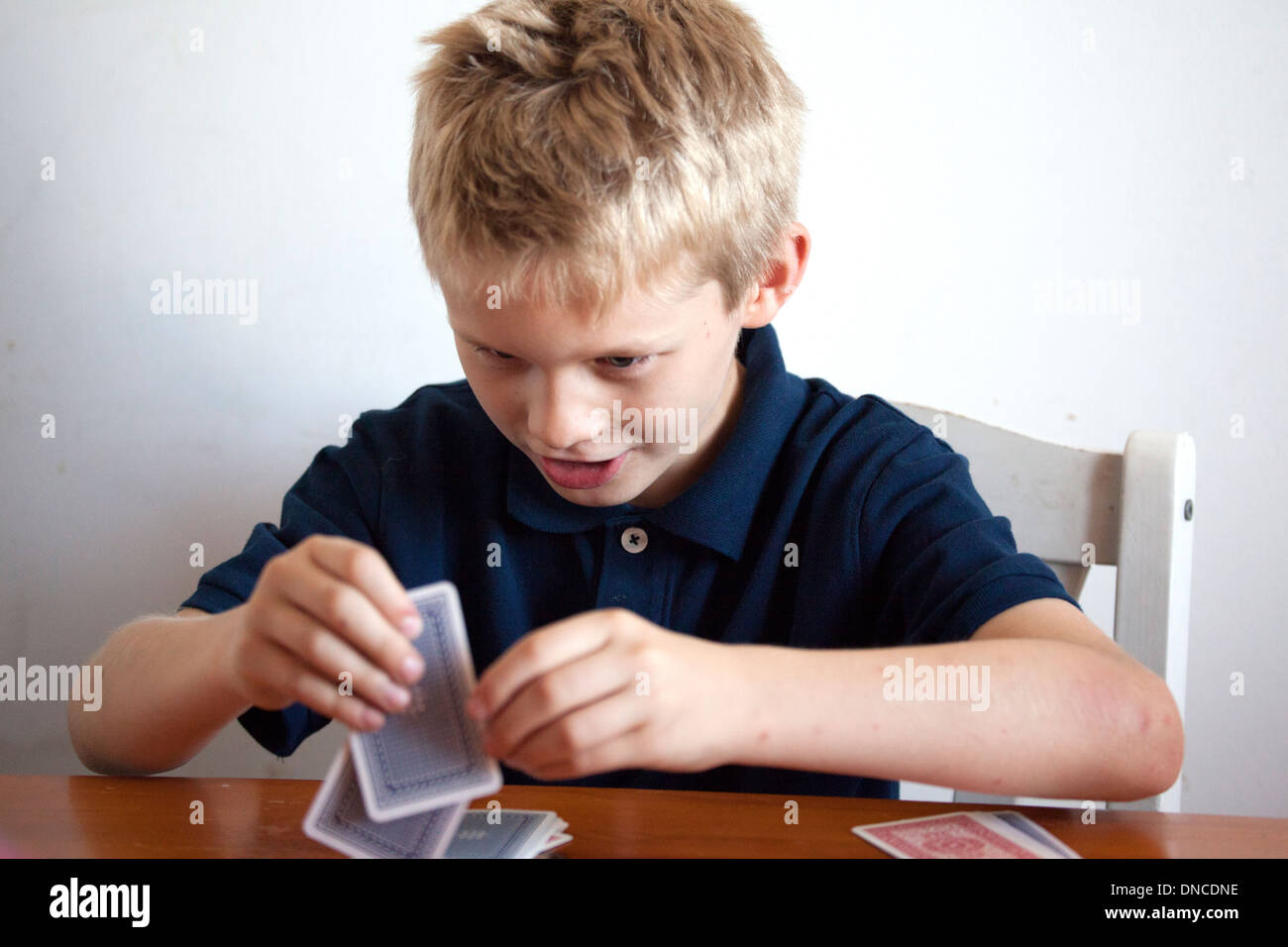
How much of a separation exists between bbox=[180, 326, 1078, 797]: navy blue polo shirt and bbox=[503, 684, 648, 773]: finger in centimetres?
37

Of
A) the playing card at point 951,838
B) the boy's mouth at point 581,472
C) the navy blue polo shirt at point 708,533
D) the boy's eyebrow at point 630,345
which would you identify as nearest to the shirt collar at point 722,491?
the navy blue polo shirt at point 708,533

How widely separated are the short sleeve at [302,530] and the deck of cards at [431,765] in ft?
0.88

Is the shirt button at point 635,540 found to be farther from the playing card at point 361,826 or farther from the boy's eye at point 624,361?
the playing card at point 361,826

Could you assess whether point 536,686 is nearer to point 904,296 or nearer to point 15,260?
point 904,296

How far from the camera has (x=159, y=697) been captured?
88 cm

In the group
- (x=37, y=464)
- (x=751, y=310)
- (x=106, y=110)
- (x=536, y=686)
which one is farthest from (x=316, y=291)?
(x=536, y=686)

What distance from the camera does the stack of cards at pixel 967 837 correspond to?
0.72m

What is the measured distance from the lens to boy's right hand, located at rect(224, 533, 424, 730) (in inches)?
25.5

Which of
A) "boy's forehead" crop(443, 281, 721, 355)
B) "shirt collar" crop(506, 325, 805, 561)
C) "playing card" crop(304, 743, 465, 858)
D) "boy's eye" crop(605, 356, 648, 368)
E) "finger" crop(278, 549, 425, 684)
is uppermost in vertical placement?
"boy's forehead" crop(443, 281, 721, 355)

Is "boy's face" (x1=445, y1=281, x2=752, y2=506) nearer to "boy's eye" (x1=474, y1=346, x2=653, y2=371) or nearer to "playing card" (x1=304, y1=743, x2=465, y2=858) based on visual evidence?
"boy's eye" (x1=474, y1=346, x2=653, y2=371)

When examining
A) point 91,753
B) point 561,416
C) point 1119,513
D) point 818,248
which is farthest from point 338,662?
point 818,248

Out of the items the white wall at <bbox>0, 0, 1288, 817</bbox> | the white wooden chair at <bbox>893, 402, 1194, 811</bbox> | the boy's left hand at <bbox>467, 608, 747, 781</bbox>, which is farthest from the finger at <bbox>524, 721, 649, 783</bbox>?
the white wall at <bbox>0, 0, 1288, 817</bbox>

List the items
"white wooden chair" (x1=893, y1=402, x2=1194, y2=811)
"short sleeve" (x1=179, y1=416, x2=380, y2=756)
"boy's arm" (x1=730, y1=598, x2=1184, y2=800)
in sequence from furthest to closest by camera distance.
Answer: "white wooden chair" (x1=893, y1=402, x2=1194, y2=811) < "short sleeve" (x1=179, y1=416, x2=380, y2=756) < "boy's arm" (x1=730, y1=598, x2=1184, y2=800)
